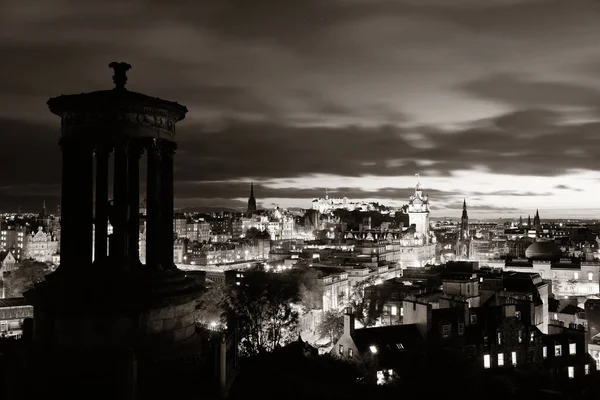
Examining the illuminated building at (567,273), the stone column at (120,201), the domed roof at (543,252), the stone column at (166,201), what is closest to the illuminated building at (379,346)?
the stone column at (166,201)

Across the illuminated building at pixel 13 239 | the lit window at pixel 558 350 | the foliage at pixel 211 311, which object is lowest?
the lit window at pixel 558 350

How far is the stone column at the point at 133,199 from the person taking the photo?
645 inches

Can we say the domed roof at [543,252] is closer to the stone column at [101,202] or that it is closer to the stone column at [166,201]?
the stone column at [166,201]

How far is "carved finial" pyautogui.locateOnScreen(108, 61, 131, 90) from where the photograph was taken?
1611 cm

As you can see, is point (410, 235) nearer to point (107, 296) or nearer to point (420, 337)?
point (420, 337)

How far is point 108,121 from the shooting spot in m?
16.0

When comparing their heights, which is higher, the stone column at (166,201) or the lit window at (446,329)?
the stone column at (166,201)

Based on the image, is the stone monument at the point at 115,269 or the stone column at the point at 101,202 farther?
the stone column at the point at 101,202

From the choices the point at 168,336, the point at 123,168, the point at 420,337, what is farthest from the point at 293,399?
the point at 420,337

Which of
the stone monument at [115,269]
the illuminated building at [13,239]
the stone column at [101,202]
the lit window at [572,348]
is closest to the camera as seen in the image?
the stone monument at [115,269]

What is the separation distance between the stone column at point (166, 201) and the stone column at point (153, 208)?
30 centimetres

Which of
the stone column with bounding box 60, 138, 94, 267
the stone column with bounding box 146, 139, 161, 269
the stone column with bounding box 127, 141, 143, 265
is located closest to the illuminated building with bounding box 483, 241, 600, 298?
the stone column with bounding box 146, 139, 161, 269

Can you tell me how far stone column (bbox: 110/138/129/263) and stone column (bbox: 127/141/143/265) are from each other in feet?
0.94

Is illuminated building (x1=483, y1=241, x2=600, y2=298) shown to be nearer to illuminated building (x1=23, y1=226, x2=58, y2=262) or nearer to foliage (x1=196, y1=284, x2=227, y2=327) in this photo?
foliage (x1=196, y1=284, x2=227, y2=327)
